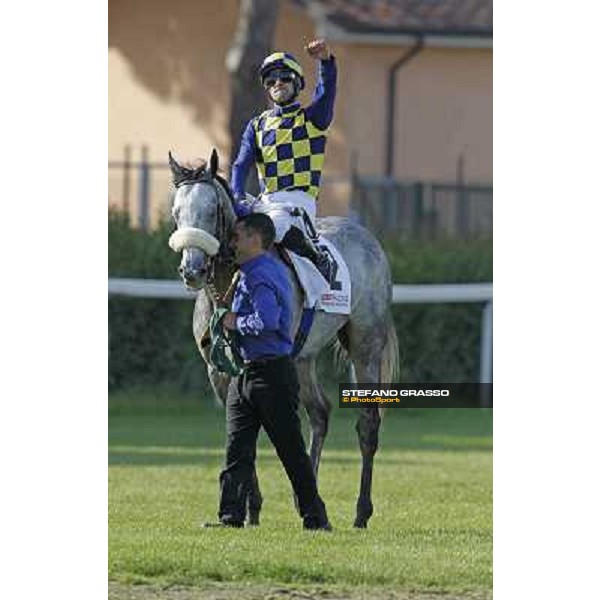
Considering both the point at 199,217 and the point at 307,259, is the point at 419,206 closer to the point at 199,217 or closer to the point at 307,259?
the point at 307,259

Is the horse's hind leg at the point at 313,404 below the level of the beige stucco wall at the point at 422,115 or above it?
below

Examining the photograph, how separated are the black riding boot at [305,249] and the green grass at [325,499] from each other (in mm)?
1280

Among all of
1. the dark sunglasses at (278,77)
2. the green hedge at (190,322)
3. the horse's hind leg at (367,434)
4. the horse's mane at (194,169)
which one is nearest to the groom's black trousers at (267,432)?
the horse's hind leg at (367,434)

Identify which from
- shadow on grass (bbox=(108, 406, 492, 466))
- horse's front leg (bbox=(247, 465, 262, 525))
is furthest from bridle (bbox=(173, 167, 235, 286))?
shadow on grass (bbox=(108, 406, 492, 466))

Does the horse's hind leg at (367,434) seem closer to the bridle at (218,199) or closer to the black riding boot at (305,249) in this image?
the black riding boot at (305,249)

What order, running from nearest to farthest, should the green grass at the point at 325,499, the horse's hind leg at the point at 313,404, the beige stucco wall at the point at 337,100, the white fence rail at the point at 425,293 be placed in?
1. the green grass at the point at 325,499
2. the horse's hind leg at the point at 313,404
3. the white fence rail at the point at 425,293
4. the beige stucco wall at the point at 337,100

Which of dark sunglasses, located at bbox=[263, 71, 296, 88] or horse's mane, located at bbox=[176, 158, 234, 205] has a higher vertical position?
dark sunglasses, located at bbox=[263, 71, 296, 88]

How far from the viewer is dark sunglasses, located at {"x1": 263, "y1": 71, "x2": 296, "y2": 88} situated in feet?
35.9

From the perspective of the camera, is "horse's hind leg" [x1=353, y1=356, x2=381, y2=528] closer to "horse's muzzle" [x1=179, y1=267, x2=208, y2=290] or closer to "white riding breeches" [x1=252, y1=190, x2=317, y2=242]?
"white riding breeches" [x1=252, y1=190, x2=317, y2=242]

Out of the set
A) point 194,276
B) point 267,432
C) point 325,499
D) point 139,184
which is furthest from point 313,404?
point 139,184

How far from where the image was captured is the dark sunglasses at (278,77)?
35.9 ft

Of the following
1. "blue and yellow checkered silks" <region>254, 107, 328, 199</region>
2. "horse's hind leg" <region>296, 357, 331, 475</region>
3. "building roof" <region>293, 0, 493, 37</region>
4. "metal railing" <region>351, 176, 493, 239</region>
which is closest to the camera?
"blue and yellow checkered silks" <region>254, 107, 328, 199</region>
